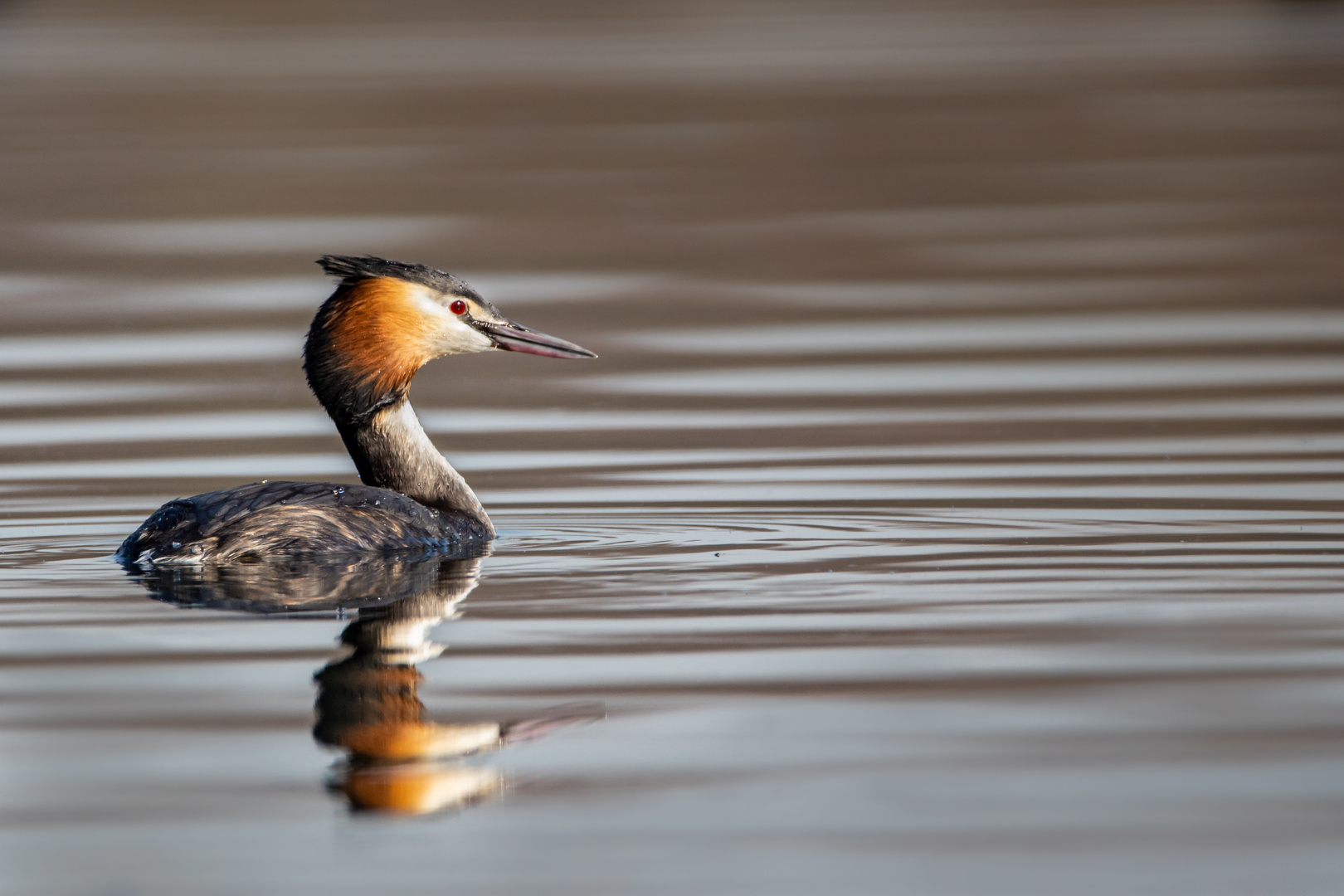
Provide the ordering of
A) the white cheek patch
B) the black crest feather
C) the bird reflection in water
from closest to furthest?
the bird reflection in water, the black crest feather, the white cheek patch

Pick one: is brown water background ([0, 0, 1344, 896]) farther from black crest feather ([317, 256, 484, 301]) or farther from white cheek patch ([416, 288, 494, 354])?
black crest feather ([317, 256, 484, 301])

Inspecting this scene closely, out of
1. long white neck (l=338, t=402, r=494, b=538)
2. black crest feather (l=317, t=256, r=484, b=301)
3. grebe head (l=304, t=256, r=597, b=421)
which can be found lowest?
long white neck (l=338, t=402, r=494, b=538)

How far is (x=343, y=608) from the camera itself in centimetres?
695

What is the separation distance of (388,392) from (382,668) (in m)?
2.43

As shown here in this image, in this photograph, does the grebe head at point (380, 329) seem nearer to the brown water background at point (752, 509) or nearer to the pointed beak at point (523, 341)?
the pointed beak at point (523, 341)

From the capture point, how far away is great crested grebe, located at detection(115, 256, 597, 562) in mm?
7758

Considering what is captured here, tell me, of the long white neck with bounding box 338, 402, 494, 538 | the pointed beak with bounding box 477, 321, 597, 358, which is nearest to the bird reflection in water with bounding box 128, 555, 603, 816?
the long white neck with bounding box 338, 402, 494, 538

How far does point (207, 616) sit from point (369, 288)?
74.6 inches

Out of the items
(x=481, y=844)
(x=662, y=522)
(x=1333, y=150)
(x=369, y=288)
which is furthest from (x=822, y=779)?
(x=1333, y=150)

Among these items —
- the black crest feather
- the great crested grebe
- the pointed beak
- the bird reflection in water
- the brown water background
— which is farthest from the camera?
the pointed beak

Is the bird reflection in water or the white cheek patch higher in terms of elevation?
the white cheek patch

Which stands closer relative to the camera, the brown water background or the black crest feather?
the brown water background

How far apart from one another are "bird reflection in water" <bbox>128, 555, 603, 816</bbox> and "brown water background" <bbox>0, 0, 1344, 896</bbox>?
0.08 meters

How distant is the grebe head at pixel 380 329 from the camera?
834cm
